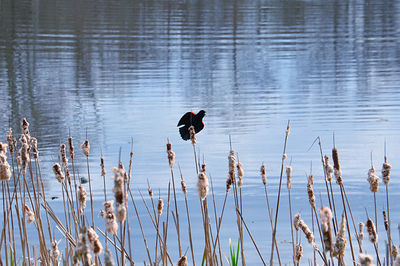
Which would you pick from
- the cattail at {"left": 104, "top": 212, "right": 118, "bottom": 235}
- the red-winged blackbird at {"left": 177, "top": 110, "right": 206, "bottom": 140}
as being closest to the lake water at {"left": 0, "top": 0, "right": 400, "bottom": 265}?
the red-winged blackbird at {"left": 177, "top": 110, "right": 206, "bottom": 140}

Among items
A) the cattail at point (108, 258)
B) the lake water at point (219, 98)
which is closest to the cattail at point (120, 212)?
the cattail at point (108, 258)

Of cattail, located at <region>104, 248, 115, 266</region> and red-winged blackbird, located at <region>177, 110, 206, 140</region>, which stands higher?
red-winged blackbird, located at <region>177, 110, 206, 140</region>

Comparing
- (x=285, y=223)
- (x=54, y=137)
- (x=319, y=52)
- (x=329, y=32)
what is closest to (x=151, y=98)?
(x=54, y=137)

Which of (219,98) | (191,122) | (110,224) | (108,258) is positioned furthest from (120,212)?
(219,98)

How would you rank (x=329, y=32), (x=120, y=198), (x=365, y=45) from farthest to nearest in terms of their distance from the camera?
(x=329, y=32)
(x=365, y=45)
(x=120, y=198)

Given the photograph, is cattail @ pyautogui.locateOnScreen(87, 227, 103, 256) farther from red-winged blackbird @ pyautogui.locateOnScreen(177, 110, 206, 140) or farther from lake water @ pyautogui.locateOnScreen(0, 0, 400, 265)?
lake water @ pyautogui.locateOnScreen(0, 0, 400, 265)

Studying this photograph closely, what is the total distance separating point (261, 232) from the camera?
432 centimetres

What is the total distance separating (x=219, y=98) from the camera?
9.73 meters

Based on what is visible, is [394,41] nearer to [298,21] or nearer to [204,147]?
[298,21]

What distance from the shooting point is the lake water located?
566 cm

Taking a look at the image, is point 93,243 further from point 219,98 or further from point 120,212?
point 219,98

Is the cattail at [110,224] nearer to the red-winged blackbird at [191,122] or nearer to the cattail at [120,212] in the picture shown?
the cattail at [120,212]

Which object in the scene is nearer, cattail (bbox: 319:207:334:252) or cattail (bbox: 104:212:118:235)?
cattail (bbox: 319:207:334:252)

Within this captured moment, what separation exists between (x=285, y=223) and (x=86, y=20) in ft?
78.2
